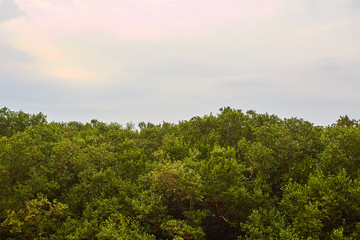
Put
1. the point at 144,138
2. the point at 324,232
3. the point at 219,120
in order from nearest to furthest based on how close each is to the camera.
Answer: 1. the point at 324,232
2. the point at 219,120
3. the point at 144,138

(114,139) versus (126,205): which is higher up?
(114,139)

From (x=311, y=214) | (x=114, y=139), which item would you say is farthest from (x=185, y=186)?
(x=114, y=139)

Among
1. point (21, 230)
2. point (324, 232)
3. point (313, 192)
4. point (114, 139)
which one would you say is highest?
point (114, 139)

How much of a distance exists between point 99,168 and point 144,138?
16.7 m

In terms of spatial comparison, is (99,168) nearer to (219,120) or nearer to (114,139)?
(114,139)

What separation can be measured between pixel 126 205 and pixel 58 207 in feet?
25.3

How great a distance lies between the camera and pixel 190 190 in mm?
28859

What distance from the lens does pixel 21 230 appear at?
30703 millimetres

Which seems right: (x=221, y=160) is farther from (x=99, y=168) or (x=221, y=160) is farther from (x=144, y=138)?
(x=144, y=138)

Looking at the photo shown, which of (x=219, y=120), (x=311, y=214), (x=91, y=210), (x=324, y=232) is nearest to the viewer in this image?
(x=311, y=214)

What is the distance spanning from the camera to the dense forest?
87.6 ft

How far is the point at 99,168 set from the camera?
38.3m

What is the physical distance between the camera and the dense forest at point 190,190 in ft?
87.6

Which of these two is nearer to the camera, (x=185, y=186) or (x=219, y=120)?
(x=185, y=186)
